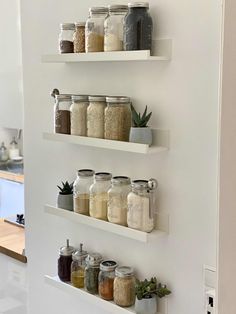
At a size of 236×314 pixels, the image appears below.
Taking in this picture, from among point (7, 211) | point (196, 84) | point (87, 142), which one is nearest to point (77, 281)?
point (87, 142)

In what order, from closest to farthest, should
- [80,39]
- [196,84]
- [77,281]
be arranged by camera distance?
[196,84], [80,39], [77,281]

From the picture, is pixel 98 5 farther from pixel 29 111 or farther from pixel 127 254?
pixel 127 254

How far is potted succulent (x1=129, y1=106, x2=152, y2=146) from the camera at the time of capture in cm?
166

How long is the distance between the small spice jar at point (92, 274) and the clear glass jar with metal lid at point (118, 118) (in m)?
0.53

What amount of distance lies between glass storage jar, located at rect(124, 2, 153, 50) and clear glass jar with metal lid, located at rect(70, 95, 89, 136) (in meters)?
0.31

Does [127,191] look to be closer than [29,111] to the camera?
Yes

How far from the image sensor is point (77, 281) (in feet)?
6.46

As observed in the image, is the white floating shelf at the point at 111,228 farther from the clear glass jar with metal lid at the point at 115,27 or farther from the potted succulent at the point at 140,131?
the clear glass jar with metal lid at the point at 115,27

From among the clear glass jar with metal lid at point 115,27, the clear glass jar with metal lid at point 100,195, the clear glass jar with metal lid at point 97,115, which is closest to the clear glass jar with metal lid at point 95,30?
the clear glass jar with metal lid at point 115,27

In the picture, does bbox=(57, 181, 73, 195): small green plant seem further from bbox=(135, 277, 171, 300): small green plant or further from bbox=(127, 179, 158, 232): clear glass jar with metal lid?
bbox=(135, 277, 171, 300): small green plant

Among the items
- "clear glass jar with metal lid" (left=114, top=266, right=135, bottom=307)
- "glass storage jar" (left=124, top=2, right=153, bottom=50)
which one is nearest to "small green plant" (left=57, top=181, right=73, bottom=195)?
"clear glass jar with metal lid" (left=114, top=266, right=135, bottom=307)

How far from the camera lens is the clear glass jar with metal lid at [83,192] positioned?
1.90m

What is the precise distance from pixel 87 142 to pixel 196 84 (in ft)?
1.53

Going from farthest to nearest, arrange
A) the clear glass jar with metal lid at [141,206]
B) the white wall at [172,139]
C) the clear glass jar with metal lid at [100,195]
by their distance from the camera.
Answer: the clear glass jar with metal lid at [100,195] < the clear glass jar with metal lid at [141,206] < the white wall at [172,139]
